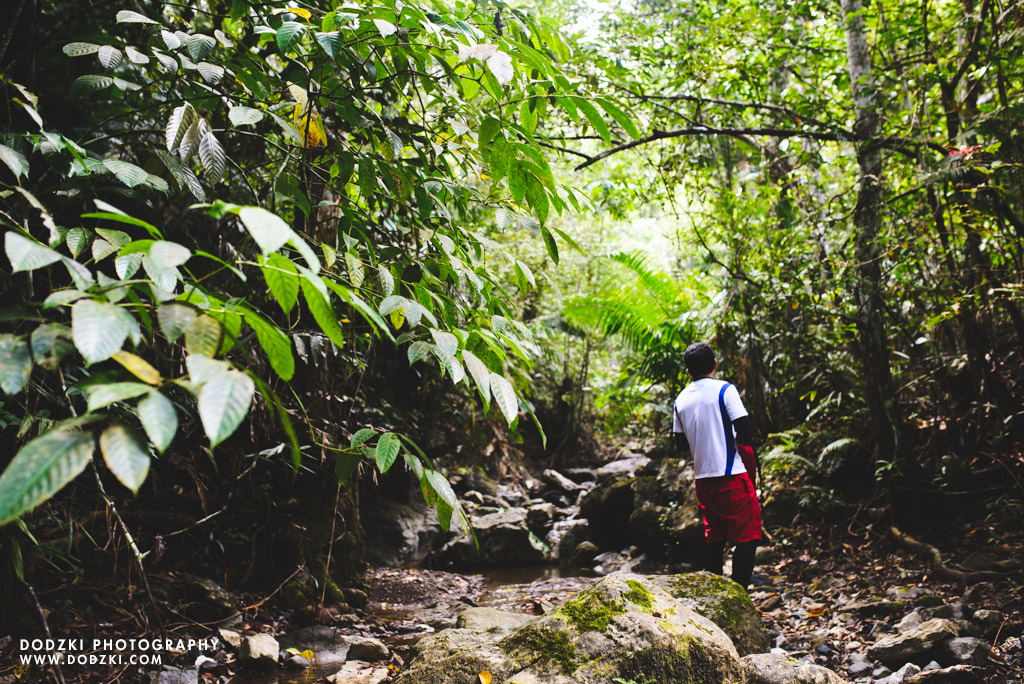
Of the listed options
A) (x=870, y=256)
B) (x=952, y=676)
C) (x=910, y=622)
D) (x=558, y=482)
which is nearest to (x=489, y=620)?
(x=952, y=676)

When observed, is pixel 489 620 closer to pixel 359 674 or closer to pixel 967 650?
pixel 359 674

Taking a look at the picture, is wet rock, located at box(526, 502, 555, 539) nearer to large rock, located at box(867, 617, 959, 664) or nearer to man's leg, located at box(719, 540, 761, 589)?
man's leg, located at box(719, 540, 761, 589)

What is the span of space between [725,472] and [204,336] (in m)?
3.43

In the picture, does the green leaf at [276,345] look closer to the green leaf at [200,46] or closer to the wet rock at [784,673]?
the green leaf at [200,46]

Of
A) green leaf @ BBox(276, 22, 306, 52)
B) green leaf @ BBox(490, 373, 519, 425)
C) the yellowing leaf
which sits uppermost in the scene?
A: green leaf @ BBox(276, 22, 306, 52)

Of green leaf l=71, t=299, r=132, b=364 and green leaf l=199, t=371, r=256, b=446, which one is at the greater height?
green leaf l=71, t=299, r=132, b=364

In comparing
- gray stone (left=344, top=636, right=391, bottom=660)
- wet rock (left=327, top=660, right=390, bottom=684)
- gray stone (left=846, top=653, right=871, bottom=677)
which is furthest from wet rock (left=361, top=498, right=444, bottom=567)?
gray stone (left=846, top=653, right=871, bottom=677)

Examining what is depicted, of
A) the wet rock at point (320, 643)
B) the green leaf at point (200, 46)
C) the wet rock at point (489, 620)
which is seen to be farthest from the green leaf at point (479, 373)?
the wet rock at point (320, 643)

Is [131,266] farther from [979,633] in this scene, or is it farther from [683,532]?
[683,532]

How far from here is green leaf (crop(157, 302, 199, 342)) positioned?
0.79m

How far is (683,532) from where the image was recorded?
17.5 ft

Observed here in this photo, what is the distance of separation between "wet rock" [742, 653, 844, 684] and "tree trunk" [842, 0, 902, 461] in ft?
8.95

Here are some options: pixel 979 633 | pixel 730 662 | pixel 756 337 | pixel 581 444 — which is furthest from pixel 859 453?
pixel 581 444

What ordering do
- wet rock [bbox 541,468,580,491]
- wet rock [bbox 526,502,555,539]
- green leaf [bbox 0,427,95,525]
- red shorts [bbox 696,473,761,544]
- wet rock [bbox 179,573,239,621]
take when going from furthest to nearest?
1. wet rock [bbox 541,468,580,491]
2. wet rock [bbox 526,502,555,539]
3. red shorts [bbox 696,473,761,544]
4. wet rock [bbox 179,573,239,621]
5. green leaf [bbox 0,427,95,525]
